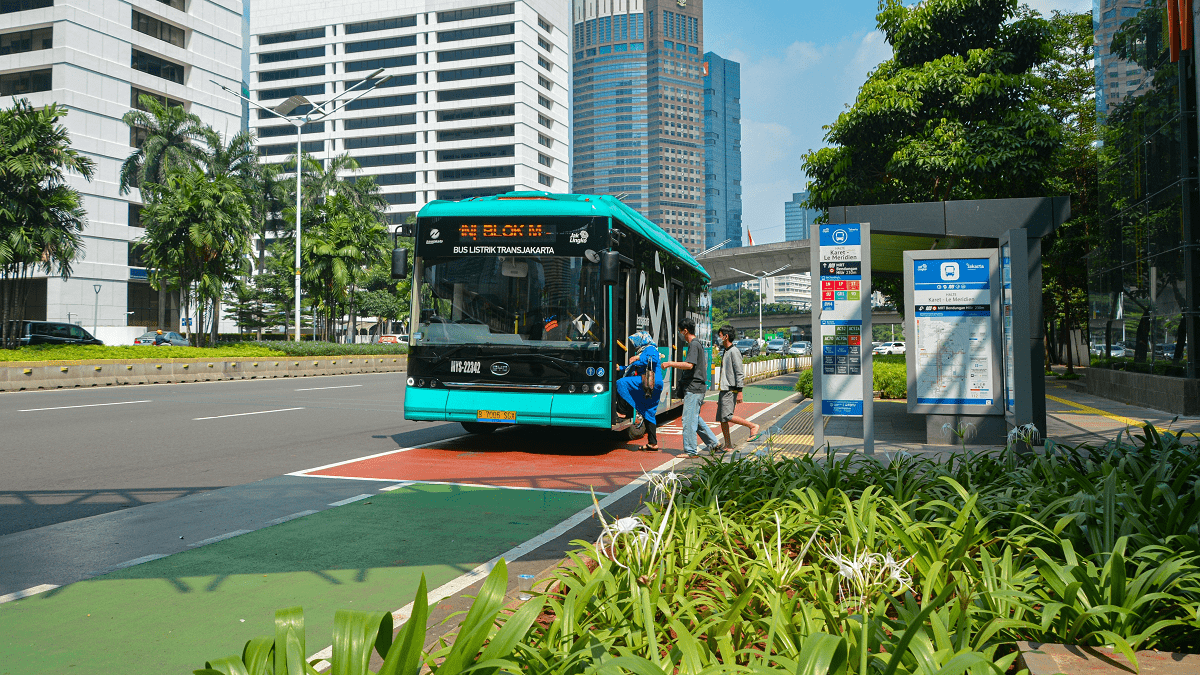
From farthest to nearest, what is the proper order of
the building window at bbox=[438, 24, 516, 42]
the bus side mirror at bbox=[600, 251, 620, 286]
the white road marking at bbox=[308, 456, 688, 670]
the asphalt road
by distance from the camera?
the building window at bbox=[438, 24, 516, 42] → the bus side mirror at bbox=[600, 251, 620, 286] → the asphalt road → the white road marking at bbox=[308, 456, 688, 670]

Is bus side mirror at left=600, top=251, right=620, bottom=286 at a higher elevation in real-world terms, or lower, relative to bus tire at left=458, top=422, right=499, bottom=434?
higher

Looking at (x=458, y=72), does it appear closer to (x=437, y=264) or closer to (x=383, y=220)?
(x=383, y=220)

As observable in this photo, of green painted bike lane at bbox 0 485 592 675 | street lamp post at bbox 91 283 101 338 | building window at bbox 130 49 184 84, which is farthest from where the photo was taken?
building window at bbox 130 49 184 84

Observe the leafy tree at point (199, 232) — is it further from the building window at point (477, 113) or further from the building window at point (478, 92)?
the building window at point (478, 92)

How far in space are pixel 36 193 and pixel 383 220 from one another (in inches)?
1802

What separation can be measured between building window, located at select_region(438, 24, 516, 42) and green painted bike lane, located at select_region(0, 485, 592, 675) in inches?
Result: 3668

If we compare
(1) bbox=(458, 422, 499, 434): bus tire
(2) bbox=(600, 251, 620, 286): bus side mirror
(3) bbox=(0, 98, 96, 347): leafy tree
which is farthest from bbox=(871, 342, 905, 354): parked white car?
(2) bbox=(600, 251, 620, 286): bus side mirror

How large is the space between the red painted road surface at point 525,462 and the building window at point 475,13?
8893 cm

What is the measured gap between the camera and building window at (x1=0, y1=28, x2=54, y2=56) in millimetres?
54438

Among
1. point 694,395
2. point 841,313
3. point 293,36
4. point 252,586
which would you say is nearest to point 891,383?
point 694,395

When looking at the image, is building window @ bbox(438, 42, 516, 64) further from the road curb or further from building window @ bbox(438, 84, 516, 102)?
the road curb

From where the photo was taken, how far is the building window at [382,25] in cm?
9756

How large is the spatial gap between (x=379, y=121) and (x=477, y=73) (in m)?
13.8

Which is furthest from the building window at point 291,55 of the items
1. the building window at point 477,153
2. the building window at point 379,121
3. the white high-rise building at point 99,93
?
the white high-rise building at point 99,93
